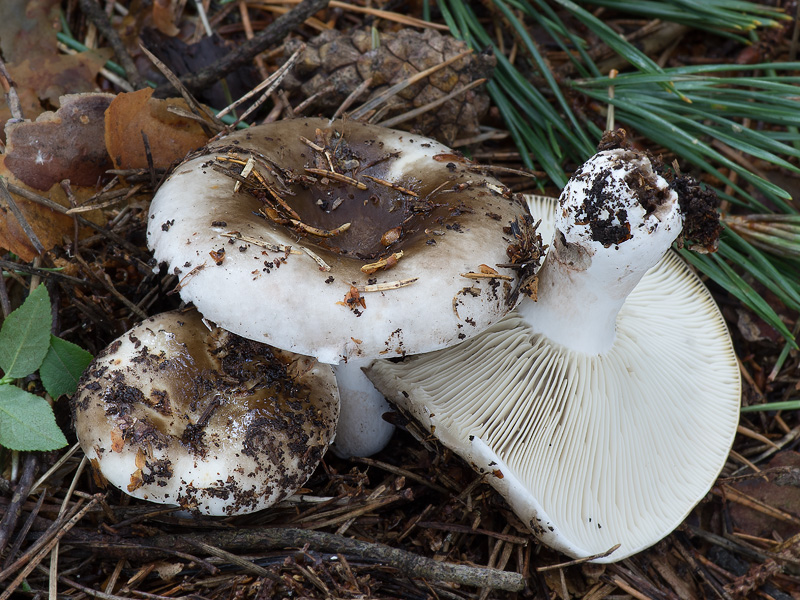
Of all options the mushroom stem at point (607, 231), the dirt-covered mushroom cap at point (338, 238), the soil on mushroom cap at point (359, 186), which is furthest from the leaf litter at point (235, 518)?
the mushroom stem at point (607, 231)

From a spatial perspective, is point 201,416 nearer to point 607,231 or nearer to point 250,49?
point 607,231

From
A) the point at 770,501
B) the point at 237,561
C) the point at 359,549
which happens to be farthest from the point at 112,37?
the point at 770,501

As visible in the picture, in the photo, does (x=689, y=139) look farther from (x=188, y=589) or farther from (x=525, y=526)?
(x=188, y=589)

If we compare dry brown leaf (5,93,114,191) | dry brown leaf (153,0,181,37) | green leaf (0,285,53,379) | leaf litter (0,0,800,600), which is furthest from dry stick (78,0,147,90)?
green leaf (0,285,53,379)

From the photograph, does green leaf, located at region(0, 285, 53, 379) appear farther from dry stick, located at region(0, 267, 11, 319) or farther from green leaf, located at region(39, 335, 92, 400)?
dry stick, located at region(0, 267, 11, 319)

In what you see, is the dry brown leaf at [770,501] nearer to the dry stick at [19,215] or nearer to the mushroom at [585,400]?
the mushroom at [585,400]

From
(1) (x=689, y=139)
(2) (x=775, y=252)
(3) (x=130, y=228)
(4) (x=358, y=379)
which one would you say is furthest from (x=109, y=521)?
(2) (x=775, y=252)
